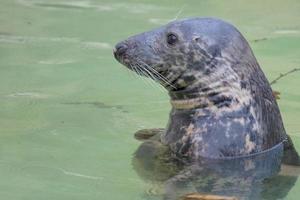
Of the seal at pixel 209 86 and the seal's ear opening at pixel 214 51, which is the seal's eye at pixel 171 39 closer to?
the seal at pixel 209 86

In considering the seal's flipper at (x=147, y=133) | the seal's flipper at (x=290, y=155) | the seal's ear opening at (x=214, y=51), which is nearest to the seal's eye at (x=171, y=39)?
the seal's ear opening at (x=214, y=51)

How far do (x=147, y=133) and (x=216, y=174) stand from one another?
907mm

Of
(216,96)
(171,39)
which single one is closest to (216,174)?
(216,96)

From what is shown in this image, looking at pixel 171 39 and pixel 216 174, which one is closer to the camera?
pixel 216 174

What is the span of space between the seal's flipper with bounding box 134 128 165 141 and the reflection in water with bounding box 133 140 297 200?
231 millimetres

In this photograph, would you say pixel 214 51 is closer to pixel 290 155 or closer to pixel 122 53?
pixel 122 53

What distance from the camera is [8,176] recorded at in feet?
19.2

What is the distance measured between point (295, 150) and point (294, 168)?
0.33 metres

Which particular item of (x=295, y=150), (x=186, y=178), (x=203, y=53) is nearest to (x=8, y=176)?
(x=186, y=178)

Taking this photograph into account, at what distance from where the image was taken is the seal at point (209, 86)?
6.25 metres

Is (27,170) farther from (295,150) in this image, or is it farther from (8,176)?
(295,150)

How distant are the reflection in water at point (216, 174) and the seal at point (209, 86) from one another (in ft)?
0.24

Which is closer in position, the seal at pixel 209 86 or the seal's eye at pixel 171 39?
the seal at pixel 209 86

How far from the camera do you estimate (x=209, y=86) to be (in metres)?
6.37
